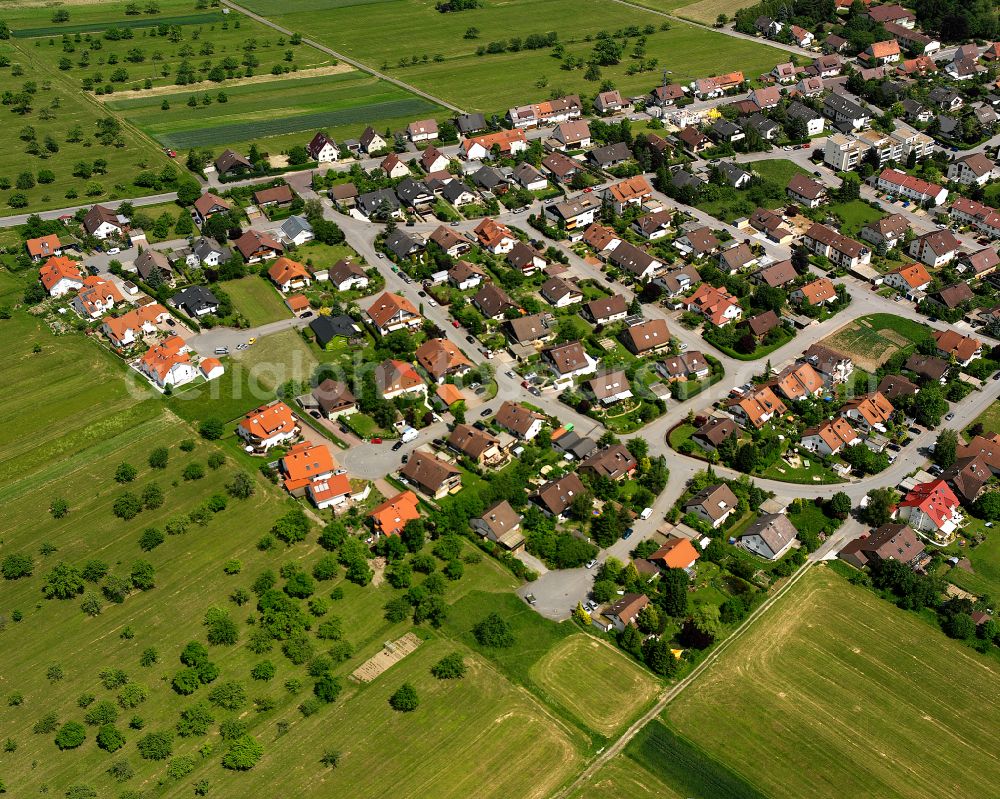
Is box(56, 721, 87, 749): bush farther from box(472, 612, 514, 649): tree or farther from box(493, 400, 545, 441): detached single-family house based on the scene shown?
box(493, 400, 545, 441): detached single-family house

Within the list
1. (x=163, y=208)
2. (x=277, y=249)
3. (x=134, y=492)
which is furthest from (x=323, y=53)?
(x=134, y=492)

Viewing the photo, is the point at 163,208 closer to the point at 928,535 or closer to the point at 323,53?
the point at 323,53

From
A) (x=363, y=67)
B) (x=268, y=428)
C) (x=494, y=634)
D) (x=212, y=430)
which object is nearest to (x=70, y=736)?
(x=494, y=634)

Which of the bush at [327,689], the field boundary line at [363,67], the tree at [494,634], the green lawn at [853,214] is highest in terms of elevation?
the green lawn at [853,214]

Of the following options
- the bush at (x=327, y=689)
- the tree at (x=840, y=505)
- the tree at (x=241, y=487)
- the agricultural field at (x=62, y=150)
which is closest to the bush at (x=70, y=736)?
the bush at (x=327, y=689)

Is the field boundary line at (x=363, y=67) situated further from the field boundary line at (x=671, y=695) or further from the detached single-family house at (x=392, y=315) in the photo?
the field boundary line at (x=671, y=695)

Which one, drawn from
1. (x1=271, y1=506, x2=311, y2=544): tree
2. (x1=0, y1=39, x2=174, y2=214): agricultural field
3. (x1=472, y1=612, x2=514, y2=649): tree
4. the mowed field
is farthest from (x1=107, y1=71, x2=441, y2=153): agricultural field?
(x1=472, y1=612, x2=514, y2=649): tree
